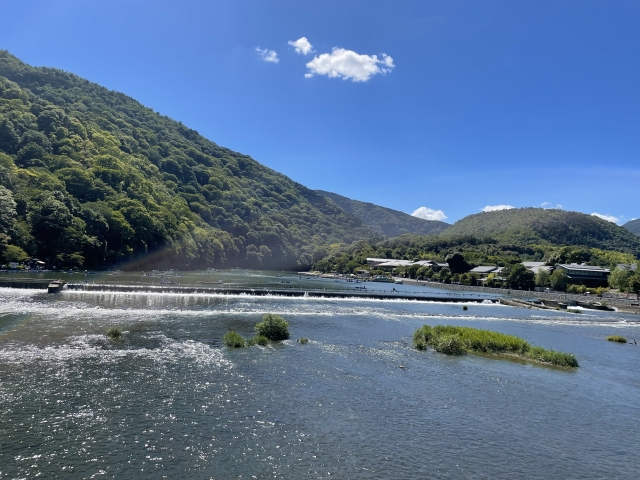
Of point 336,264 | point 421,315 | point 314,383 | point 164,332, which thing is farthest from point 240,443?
point 336,264

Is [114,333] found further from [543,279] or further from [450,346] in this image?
[543,279]

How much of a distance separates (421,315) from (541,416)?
3033 cm

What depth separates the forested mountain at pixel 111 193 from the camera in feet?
245

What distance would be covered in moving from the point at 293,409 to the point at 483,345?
1846 centimetres

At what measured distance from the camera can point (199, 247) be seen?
126m

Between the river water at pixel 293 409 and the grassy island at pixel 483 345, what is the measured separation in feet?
4.01

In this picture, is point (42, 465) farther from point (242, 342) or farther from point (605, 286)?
point (605, 286)

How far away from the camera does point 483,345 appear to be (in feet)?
95.5

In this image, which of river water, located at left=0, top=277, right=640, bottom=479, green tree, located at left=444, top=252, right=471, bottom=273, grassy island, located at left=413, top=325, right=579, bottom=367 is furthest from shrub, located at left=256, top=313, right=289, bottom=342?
green tree, located at left=444, top=252, right=471, bottom=273

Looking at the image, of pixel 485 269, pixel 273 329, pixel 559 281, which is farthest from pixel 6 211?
pixel 485 269

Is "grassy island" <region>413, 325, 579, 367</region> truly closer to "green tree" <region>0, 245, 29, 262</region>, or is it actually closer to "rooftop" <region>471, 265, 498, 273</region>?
"green tree" <region>0, 245, 29, 262</region>

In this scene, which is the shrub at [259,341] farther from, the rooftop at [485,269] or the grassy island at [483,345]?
the rooftop at [485,269]

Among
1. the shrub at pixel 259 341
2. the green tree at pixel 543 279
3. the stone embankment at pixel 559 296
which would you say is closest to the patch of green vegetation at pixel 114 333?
the shrub at pixel 259 341

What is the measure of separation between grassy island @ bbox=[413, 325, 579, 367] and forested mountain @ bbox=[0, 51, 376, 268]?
220 ft
